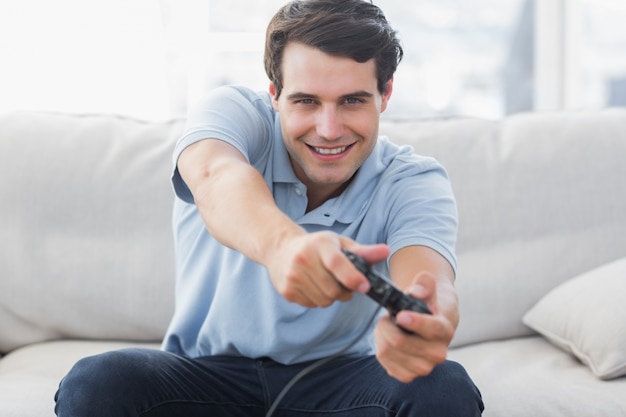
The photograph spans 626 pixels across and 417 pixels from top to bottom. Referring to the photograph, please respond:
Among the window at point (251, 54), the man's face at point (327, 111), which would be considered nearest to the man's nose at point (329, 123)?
the man's face at point (327, 111)

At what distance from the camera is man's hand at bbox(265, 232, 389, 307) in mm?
928

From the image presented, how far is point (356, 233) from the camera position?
5.08 feet

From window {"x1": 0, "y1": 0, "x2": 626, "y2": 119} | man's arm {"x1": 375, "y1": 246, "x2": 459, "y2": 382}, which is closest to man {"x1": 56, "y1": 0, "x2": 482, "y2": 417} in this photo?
man's arm {"x1": 375, "y1": 246, "x2": 459, "y2": 382}

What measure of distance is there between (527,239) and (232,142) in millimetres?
919

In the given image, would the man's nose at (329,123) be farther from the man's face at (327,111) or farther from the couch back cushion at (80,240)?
the couch back cushion at (80,240)

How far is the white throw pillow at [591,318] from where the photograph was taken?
5.47ft

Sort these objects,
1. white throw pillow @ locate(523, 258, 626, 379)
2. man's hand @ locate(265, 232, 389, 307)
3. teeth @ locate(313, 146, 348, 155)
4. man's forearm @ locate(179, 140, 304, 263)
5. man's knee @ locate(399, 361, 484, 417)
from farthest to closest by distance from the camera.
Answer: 1. white throw pillow @ locate(523, 258, 626, 379)
2. teeth @ locate(313, 146, 348, 155)
3. man's knee @ locate(399, 361, 484, 417)
4. man's forearm @ locate(179, 140, 304, 263)
5. man's hand @ locate(265, 232, 389, 307)

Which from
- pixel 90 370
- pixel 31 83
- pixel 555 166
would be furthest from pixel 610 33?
pixel 90 370

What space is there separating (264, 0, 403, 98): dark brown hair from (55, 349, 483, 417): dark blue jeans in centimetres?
53

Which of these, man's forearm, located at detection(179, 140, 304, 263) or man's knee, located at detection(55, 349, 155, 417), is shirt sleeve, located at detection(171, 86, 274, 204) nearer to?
man's forearm, located at detection(179, 140, 304, 263)

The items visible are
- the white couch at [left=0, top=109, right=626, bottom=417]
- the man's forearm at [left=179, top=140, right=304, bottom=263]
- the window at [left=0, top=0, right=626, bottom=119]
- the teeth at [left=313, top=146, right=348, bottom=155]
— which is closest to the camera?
the man's forearm at [left=179, top=140, right=304, bottom=263]

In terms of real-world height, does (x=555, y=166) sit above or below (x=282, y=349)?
above

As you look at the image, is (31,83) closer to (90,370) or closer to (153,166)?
(153,166)

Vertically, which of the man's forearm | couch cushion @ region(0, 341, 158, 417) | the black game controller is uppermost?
the man's forearm
